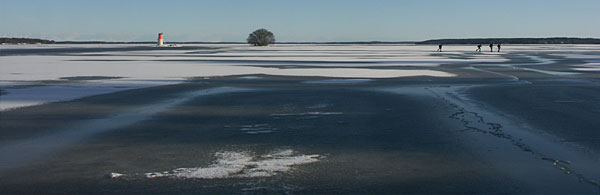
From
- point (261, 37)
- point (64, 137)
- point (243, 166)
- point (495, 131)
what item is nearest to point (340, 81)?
point (495, 131)

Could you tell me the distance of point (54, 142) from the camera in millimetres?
7172

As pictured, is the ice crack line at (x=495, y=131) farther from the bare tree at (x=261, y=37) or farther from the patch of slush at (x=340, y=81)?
the bare tree at (x=261, y=37)

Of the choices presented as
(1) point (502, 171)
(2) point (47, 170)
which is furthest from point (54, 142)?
(1) point (502, 171)

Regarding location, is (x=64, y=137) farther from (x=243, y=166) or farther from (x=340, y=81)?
(x=340, y=81)

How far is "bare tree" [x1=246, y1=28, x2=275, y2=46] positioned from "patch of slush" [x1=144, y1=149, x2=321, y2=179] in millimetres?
109952

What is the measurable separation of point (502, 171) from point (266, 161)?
2310 millimetres

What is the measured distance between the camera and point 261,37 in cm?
11638

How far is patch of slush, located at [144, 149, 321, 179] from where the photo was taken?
541 cm

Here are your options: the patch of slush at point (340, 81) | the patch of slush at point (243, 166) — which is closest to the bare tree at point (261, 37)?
the patch of slush at point (340, 81)

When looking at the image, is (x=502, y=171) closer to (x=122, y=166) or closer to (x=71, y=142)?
(x=122, y=166)

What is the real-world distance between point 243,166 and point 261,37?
366ft

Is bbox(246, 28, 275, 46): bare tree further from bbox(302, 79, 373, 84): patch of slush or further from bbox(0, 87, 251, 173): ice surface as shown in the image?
bbox(0, 87, 251, 173): ice surface

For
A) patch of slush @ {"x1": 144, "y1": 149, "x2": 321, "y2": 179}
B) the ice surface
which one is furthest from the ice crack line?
the ice surface

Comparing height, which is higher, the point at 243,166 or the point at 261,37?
the point at 261,37
